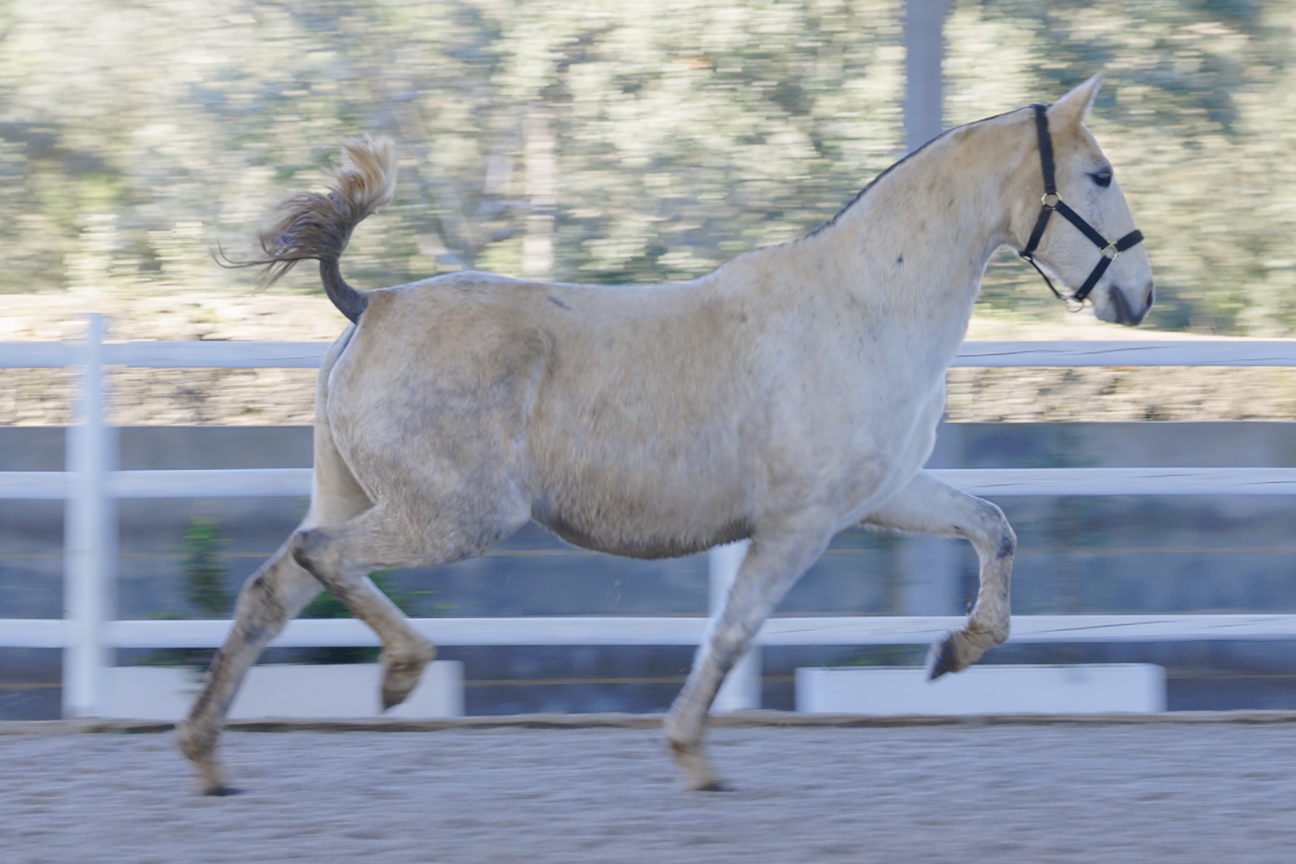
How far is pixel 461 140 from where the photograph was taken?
7738 mm

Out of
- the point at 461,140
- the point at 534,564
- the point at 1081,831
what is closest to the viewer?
the point at 1081,831

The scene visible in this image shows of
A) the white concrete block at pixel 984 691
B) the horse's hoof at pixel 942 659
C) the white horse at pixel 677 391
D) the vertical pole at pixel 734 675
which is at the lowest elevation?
the white concrete block at pixel 984 691

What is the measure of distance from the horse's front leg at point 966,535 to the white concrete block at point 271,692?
1.78 m

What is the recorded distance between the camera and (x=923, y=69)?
5.08 meters

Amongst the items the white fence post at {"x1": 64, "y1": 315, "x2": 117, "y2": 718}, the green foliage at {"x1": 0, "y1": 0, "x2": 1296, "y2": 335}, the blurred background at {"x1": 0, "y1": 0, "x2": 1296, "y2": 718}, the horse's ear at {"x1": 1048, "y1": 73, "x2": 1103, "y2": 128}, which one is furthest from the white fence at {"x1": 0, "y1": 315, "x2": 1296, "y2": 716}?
the green foliage at {"x1": 0, "y1": 0, "x2": 1296, "y2": 335}

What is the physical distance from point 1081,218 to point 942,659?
4.08 feet

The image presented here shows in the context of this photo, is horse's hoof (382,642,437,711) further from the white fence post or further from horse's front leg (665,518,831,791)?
the white fence post

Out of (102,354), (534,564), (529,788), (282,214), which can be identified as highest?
(282,214)

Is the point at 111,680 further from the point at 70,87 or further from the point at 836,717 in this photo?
the point at 70,87

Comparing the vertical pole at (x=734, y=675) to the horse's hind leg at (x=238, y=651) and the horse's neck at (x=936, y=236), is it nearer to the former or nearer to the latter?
the horse's neck at (x=936, y=236)

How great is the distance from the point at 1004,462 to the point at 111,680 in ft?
13.0

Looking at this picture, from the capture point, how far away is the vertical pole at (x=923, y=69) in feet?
16.6

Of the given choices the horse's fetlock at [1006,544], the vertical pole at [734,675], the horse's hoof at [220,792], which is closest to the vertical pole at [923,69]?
the vertical pole at [734,675]

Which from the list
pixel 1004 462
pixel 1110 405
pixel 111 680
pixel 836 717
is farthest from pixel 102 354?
pixel 1110 405
